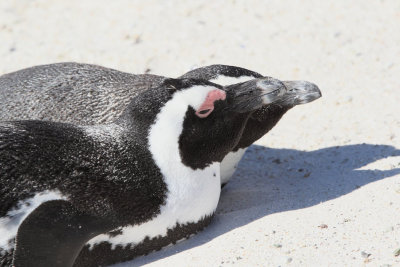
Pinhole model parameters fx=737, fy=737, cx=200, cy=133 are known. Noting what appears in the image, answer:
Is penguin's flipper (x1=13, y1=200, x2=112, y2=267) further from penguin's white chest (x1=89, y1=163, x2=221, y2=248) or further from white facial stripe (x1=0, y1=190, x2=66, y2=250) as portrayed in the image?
penguin's white chest (x1=89, y1=163, x2=221, y2=248)

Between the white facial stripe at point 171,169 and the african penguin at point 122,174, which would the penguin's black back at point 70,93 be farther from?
the white facial stripe at point 171,169

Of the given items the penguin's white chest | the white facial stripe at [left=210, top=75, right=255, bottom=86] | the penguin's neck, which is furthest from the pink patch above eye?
the white facial stripe at [left=210, top=75, right=255, bottom=86]

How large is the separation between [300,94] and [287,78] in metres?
2.11

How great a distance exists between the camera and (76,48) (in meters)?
7.86

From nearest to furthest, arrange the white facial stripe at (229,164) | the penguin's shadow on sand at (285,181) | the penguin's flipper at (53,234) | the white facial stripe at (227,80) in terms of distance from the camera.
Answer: the penguin's flipper at (53,234) → the penguin's shadow on sand at (285,181) → the white facial stripe at (227,80) → the white facial stripe at (229,164)

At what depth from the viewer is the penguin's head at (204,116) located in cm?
418

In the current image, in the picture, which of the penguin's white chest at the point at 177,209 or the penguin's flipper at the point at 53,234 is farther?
the penguin's white chest at the point at 177,209

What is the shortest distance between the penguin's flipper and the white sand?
20.3 inches

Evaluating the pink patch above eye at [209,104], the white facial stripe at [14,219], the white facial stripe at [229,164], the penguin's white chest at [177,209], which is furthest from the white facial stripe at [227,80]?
the white facial stripe at [14,219]

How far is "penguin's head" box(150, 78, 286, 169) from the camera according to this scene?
4.18 meters

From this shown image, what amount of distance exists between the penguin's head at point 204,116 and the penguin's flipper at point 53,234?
0.65 m

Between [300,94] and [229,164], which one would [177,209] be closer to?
[229,164]

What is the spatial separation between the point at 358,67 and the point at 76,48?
2.96 m

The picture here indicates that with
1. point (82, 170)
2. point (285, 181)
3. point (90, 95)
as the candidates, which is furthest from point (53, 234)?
point (285, 181)
